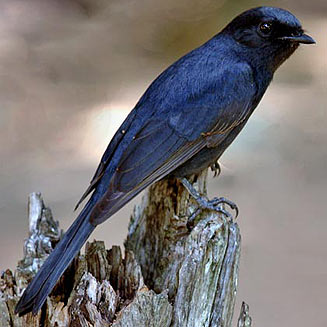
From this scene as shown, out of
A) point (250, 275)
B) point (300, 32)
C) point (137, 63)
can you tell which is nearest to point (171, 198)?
point (300, 32)

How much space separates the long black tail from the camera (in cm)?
301

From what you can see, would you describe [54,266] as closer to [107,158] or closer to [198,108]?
[107,158]

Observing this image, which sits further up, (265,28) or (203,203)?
(265,28)

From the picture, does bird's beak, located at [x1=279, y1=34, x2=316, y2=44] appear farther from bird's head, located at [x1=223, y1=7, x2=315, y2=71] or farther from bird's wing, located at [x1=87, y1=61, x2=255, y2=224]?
bird's wing, located at [x1=87, y1=61, x2=255, y2=224]

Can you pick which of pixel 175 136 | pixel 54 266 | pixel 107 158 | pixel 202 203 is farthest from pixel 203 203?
pixel 54 266

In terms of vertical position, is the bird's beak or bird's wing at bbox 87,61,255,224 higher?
the bird's beak

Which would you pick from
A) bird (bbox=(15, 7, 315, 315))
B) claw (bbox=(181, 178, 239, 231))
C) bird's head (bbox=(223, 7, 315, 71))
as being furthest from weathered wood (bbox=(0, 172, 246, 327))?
bird's head (bbox=(223, 7, 315, 71))

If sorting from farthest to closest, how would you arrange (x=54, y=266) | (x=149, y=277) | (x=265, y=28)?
(x=265, y=28) < (x=149, y=277) < (x=54, y=266)

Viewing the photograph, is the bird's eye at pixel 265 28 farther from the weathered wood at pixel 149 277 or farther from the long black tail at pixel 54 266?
the long black tail at pixel 54 266

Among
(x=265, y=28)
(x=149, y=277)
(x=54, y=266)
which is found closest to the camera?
(x=54, y=266)

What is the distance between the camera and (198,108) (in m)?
3.64

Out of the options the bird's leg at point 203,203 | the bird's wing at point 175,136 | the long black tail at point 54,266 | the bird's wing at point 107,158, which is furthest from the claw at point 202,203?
the long black tail at point 54,266

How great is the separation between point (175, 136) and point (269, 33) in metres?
0.63

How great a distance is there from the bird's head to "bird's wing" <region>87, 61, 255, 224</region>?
0.13 meters
